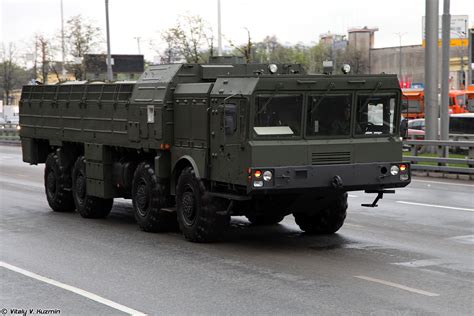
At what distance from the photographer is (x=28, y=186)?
24078 mm

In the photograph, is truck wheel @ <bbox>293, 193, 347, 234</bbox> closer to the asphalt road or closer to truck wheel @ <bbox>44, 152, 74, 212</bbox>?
the asphalt road

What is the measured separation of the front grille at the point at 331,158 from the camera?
12.1 meters

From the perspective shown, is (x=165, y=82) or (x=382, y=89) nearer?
(x=382, y=89)

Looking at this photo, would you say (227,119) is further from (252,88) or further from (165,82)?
(165,82)

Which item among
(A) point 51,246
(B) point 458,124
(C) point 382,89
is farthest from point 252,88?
(B) point 458,124

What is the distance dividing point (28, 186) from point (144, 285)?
48.4 feet

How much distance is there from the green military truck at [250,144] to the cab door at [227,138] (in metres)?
0.01

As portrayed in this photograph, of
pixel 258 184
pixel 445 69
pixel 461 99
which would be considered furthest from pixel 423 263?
pixel 461 99

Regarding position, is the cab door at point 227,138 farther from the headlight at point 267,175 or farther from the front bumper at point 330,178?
the front bumper at point 330,178

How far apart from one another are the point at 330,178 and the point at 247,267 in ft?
6.16

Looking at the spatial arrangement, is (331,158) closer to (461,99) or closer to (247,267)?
(247,267)

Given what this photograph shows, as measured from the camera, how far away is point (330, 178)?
12.1 m

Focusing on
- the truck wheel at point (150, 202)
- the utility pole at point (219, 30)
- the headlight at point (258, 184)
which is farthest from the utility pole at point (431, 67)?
the utility pole at point (219, 30)

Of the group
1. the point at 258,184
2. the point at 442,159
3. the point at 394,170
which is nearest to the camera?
the point at 258,184
